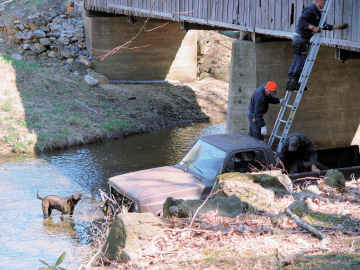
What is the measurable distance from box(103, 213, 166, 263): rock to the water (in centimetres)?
120

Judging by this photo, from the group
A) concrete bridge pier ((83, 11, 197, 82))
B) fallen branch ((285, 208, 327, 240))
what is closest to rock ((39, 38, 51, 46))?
concrete bridge pier ((83, 11, 197, 82))

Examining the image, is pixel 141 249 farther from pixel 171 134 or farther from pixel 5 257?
pixel 171 134

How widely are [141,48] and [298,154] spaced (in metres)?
18.0

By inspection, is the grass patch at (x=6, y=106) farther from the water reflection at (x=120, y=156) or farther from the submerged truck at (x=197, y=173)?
the submerged truck at (x=197, y=173)

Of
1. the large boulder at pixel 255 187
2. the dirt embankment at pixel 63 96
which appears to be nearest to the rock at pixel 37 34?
the dirt embankment at pixel 63 96

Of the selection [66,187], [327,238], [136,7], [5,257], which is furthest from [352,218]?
[136,7]

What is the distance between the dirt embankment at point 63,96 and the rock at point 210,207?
40.9ft

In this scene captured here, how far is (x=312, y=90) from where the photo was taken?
17.1 m

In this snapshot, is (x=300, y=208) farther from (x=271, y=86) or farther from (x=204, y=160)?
(x=271, y=86)

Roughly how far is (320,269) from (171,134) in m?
16.7

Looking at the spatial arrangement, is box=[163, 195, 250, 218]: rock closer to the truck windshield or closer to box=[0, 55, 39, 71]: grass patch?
the truck windshield

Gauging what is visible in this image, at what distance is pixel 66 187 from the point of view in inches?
560

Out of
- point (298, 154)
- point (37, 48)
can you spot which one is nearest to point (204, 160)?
point (298, 154)

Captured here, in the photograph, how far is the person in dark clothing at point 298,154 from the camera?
10492 mm
